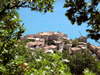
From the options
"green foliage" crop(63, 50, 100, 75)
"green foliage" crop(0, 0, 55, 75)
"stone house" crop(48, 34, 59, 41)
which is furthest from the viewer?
"stone house" crop(48, 34, 59, 41)

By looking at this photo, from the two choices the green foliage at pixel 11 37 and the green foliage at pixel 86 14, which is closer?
the green foliage at pixel 86 14

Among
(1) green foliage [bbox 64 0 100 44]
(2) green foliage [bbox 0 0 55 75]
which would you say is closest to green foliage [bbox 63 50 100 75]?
(2) green foliage [bbox 0 0 55 75]

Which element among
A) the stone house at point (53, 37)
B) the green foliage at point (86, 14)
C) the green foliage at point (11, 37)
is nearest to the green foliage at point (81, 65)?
the green foliage at point (11, 37)

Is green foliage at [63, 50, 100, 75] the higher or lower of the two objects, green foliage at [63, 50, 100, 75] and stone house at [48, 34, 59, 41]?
the lower

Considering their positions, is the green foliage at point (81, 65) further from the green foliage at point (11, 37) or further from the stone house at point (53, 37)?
the stone house at point (53, 37)

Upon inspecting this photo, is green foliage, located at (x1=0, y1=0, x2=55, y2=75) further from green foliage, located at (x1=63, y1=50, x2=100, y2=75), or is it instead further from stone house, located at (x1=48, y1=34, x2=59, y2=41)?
stone house, located at (x1=48, y1=34, x2=59, y2=41)

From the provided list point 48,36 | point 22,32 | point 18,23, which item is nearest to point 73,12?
point 22,32

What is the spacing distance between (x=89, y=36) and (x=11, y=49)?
292 centimetres

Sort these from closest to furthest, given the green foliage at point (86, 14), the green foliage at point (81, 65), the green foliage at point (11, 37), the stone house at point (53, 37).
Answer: the green foliage at point (86, 14)
the green foliage at point (11, 37)
the green foliage at point (81, 65)
the stone house at point (53, 37)

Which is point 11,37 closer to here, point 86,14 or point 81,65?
point 86,14

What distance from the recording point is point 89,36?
5.88 ft

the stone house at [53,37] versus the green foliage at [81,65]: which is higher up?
the stone house at [53,37]

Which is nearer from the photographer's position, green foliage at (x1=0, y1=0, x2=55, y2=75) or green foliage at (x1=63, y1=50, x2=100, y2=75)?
green foliage at (x1=0, y1=0, x2=55, y2=75)

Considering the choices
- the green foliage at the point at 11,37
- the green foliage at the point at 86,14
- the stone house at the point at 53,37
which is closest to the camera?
the green foliage at the point at 86,14
